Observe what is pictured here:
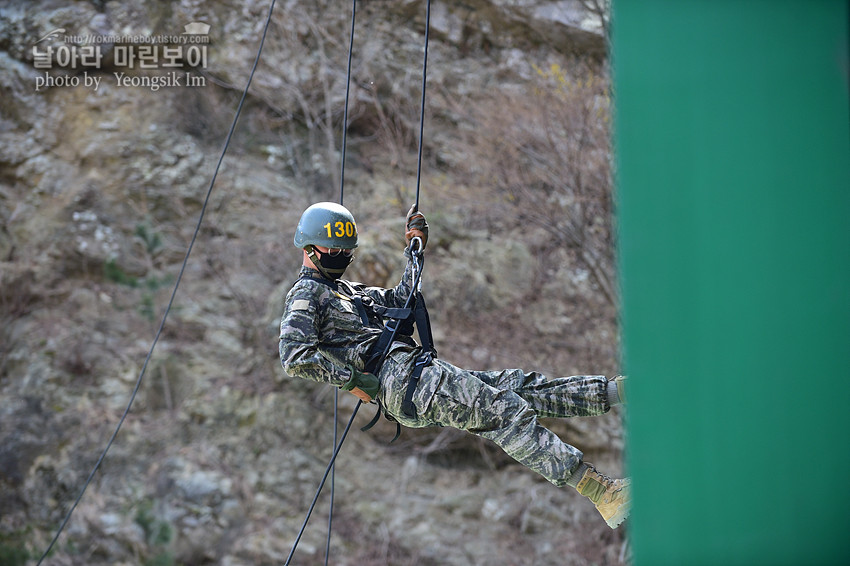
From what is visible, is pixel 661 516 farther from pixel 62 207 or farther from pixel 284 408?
pixel 62 207

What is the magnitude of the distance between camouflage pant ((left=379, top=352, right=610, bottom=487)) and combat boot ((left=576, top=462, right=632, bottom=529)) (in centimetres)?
12

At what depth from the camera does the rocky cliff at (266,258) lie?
1127 centimetres

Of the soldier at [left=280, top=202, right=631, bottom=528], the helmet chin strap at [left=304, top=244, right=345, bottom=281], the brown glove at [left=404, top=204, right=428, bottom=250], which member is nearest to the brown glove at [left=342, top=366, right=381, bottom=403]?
the soldier at [left=280, top=202, right=631, bottom=528]

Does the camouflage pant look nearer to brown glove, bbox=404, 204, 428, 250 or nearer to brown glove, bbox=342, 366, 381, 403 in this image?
brown glove, bbox=342, 366, 381, 403

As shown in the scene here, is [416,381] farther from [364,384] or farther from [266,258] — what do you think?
[266,258]

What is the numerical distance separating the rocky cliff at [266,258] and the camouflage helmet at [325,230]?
639cm

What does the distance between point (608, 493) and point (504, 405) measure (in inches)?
30.8

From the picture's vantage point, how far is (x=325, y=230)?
500cm

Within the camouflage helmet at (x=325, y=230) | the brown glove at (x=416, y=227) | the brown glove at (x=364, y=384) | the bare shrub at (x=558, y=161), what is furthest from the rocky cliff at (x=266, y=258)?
the brown glove at (x=364, y=384)

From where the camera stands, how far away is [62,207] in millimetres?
13156

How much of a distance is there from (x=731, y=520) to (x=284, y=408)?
10819 mm

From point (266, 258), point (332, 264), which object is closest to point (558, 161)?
point (266, 258)

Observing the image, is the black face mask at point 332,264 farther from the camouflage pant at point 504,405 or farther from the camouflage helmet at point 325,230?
the camouflage pant at point 504,405

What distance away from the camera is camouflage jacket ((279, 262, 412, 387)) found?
15.2 feet
